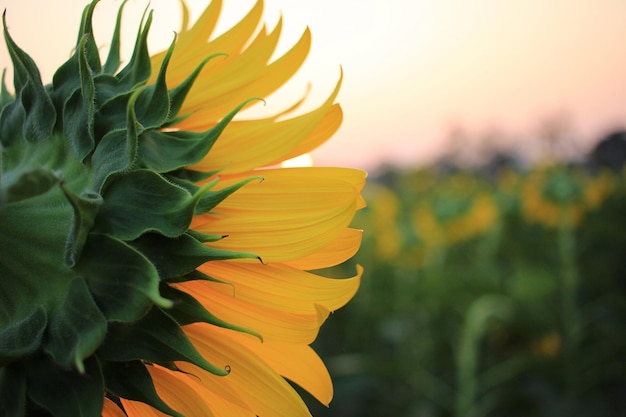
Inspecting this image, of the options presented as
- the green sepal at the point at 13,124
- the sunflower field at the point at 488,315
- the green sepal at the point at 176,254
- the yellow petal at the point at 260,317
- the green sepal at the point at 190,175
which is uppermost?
the green sepal at the point at 13,124

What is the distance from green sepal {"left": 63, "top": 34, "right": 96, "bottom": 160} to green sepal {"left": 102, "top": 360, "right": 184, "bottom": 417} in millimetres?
174

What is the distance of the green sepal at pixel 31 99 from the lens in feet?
1.97

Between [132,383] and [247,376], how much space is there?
4.0 inches

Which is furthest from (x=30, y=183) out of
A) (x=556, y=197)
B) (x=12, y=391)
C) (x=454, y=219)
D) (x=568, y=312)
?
(x=454, y=219)

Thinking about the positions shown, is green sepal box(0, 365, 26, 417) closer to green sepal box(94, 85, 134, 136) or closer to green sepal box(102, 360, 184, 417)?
green sepal box(102, 360, 184, 417)

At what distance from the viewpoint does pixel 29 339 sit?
1.74ft

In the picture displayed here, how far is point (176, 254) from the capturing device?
0.54 metres

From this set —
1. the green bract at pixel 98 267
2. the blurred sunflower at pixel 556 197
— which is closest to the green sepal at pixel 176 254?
the green bract at pixel 98 267

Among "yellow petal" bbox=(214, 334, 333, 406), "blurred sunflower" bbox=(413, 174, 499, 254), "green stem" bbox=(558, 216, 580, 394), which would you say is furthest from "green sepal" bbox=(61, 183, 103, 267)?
"blurred sunflower" bbox=(413, 174, 499, 254)

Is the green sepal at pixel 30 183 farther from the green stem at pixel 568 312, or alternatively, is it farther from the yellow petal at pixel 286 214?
the green stem at pixel 568 312

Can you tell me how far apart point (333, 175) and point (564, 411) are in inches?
127

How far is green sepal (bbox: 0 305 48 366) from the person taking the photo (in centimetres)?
53

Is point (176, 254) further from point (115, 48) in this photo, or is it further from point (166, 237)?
point (115, 48)

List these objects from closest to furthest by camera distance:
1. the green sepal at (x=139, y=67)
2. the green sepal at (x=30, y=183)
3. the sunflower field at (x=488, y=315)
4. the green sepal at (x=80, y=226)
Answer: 1. the green sepal at (x=30, y=183)
2. the green sepal at (x=80, y=226)
3. the green sepal at (x=139, y=67)
4. the sunflower field at (x=488, y=315)
